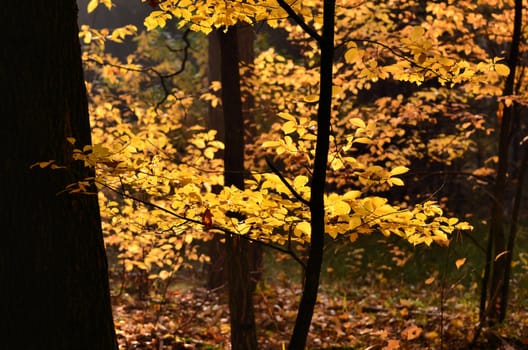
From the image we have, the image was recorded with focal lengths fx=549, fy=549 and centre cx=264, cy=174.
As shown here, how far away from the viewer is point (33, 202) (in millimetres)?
2895

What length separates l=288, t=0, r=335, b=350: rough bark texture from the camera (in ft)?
7.52

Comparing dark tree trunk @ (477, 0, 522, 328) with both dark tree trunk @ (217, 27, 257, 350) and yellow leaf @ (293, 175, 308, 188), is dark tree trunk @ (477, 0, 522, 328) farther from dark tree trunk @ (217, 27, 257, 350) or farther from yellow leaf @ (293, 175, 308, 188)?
yellow leaf @ (293, 175, 308, 188)

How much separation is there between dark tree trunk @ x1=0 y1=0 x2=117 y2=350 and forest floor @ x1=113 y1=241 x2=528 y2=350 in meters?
2.55

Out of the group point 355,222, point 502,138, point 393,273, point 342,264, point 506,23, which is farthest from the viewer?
point 342,264

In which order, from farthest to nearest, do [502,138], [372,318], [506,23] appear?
[372,318]
[506,23]
[502,138]

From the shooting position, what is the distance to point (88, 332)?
3.01 metres

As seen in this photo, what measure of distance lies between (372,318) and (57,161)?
5214mm

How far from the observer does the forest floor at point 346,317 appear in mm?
5574

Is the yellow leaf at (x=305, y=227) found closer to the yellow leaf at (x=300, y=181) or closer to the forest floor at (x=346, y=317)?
the yellow leaf at (x=300, y=181)

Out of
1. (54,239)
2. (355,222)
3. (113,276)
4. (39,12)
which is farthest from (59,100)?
(113,276)

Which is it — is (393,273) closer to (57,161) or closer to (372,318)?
(372,318)

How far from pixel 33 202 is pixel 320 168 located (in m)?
1.57

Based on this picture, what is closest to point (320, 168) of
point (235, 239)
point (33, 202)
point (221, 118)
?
point (33, 202)

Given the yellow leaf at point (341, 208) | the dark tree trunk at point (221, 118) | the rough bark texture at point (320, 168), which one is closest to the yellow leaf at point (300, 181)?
the yellow leaf at point (341, 208)
